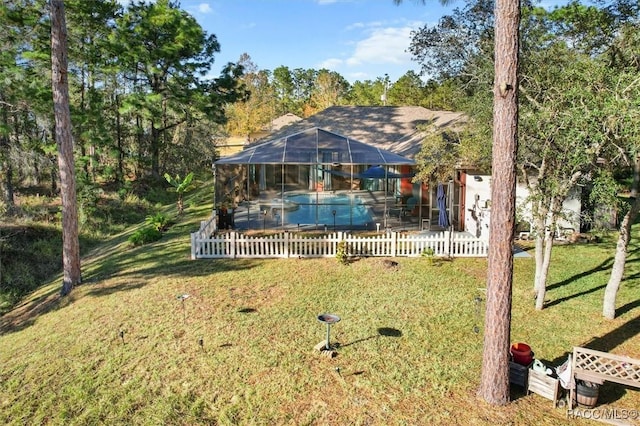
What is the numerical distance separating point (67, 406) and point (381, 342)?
512 cm

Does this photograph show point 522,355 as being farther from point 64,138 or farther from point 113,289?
point 64,138

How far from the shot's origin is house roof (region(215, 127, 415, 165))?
15.2m

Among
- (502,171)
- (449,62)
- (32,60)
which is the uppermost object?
(32,60)

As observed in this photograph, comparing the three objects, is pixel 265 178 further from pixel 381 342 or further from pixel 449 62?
pixel 381 342

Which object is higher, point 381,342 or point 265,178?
point 265,178

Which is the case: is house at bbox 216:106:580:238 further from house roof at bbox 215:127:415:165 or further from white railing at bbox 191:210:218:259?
white railing at bbox 191:210:218:259

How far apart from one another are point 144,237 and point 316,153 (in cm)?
723

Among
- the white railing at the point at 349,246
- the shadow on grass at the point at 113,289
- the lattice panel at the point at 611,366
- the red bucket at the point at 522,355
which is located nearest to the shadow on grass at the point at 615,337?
the lattice panel at the point at 611,366

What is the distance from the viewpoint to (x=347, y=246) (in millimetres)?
12844

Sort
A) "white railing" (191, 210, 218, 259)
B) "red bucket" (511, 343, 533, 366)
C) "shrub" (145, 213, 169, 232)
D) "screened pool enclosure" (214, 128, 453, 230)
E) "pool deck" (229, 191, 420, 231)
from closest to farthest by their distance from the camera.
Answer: "red bucket" (511, 343, 533, 366)
"white railing" (191, 210, 218, 259)
"screened pool enclosure" (214, 128, 453, 230)
"pool deck" (229, 191, 420, 231)
"shrub" (145, 213, 169, 232)

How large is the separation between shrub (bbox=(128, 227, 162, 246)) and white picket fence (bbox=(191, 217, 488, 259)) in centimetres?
383

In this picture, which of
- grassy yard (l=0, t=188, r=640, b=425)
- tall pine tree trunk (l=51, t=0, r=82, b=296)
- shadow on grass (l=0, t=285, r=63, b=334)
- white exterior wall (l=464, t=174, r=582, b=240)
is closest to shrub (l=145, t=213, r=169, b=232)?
grassy yard (l=0, t=188, r=640, b=425)

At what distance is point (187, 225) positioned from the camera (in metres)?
18.2

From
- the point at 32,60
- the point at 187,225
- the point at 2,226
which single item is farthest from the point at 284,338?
the point at 32,60
